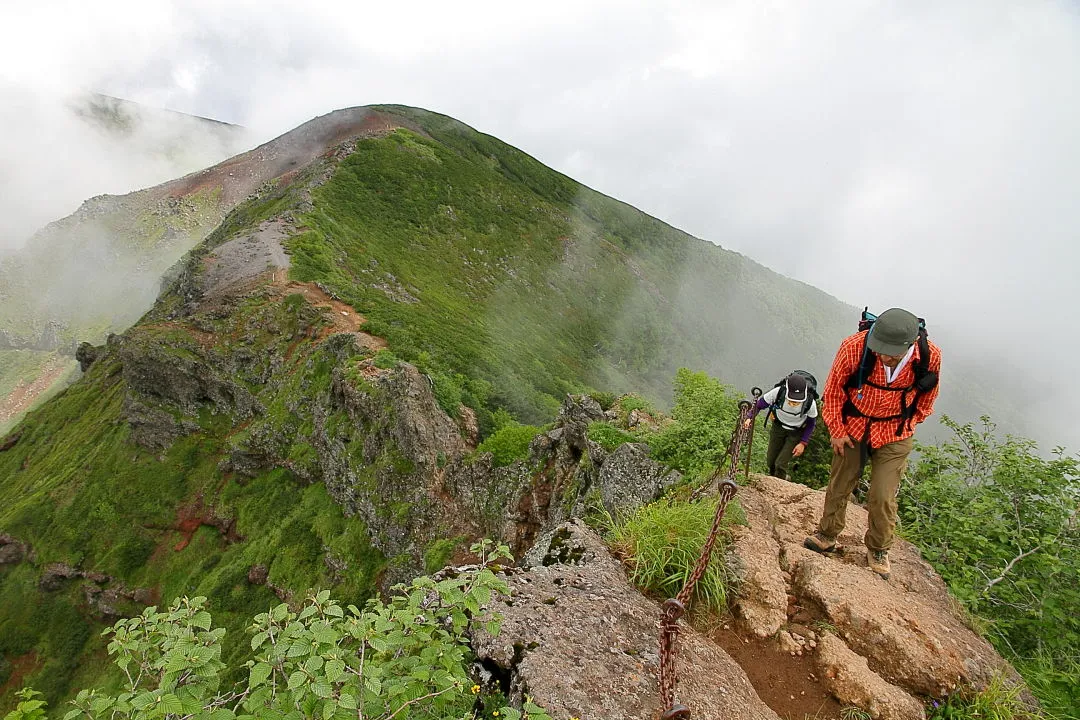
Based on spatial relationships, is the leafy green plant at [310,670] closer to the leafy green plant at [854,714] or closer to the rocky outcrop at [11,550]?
the leafy green plant at [854,714]

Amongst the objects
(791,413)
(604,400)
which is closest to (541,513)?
(604,400)

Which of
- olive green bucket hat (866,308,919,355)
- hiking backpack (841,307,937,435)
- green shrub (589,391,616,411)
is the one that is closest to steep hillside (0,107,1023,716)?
green shrub (589,391,616,411)

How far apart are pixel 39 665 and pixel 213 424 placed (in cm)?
1140

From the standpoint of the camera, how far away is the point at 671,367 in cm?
6309

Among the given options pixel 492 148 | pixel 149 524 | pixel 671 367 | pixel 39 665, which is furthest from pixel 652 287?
pixel 39 665

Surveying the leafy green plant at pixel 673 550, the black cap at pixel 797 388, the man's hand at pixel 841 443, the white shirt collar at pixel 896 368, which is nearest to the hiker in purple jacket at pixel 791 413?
the black cap at pixel 797 388

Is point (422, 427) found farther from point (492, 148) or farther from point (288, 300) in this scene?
point (492, 148)

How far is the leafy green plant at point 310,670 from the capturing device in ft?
7.46

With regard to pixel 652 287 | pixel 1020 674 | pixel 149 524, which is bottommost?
pixel 149 524

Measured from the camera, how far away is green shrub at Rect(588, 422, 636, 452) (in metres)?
11.1

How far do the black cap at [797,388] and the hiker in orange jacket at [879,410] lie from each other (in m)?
2.36

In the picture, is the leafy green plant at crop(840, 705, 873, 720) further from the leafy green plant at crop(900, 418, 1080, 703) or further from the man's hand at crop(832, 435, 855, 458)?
the man's hand at crop(832, 435, 855, 458)

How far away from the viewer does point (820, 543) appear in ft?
18.0

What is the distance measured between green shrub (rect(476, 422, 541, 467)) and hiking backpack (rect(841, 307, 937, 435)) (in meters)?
12.4
